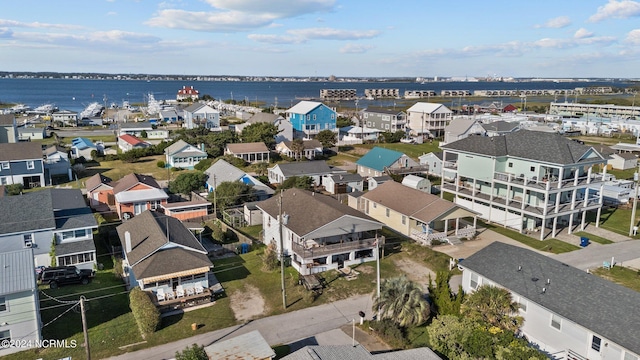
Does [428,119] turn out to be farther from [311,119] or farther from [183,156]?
[183,156]

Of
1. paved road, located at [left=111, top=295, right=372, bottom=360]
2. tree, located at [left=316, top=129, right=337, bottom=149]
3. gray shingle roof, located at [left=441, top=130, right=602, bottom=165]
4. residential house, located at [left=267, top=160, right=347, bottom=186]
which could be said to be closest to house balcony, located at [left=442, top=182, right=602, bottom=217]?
gray shingle roof, located at [left=441, top=130, right=602, bottom=165]

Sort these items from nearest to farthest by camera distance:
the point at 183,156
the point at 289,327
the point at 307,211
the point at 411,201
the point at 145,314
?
the point at 145,314 < the point at 289,327 < the point at 307,211 < the point at 411,201 < the point at 183,156

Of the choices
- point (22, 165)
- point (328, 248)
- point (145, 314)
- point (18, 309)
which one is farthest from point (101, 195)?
point (328, 248)

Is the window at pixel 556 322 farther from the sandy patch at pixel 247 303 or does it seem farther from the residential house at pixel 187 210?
the residential house at pixel 187 210

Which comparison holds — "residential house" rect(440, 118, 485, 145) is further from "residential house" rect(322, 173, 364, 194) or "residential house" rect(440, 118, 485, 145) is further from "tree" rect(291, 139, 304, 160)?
"residential house" rect(322, 173, 364, 194)

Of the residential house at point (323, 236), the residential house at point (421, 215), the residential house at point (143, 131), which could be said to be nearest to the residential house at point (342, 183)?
the residential house at point (421, 215)
